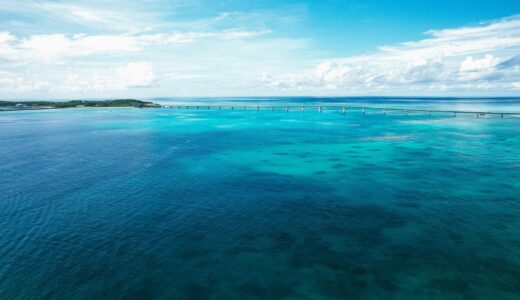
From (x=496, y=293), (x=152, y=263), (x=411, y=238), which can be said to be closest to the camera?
(x=496, y=293)

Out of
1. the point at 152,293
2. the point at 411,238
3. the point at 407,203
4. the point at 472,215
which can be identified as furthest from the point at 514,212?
the point at 152,293

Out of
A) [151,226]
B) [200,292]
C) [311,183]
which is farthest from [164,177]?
[200,292]

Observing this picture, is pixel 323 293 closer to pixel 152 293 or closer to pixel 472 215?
pixel 152 293

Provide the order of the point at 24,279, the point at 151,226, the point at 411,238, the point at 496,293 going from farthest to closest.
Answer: the point at 151,226
the point at 411,238
the point at 24,279
the point at 496,293

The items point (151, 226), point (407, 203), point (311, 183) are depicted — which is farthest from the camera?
point (311, 183)

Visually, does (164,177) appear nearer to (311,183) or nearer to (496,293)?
(311,183)

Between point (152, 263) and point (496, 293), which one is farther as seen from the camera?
point (152, 263)
